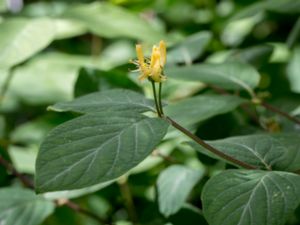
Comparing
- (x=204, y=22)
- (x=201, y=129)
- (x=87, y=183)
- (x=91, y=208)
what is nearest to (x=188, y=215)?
(x=201, y=129)

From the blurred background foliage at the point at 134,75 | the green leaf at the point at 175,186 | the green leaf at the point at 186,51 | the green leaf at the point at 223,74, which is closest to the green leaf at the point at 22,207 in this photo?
the blurred background foliage at the point at 134,75

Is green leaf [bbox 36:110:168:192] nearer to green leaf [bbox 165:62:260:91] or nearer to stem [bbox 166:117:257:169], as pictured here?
stem [bbox 166:117:257:169]

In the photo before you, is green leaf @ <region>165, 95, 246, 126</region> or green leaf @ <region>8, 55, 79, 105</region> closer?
green leaf @ <region>165, 95, 246, 126</region>

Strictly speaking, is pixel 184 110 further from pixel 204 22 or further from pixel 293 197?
pixel 204 22

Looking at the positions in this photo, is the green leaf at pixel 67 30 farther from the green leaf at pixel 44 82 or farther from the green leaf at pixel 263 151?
the green leaf at pixel 263 151

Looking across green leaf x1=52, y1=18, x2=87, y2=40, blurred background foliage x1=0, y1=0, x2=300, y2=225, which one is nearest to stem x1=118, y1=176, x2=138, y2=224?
blurred background foliage x1=0, y1=0, x2=300, y2=225

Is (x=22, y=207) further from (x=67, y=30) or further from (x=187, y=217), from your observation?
(x=67, y=30)
